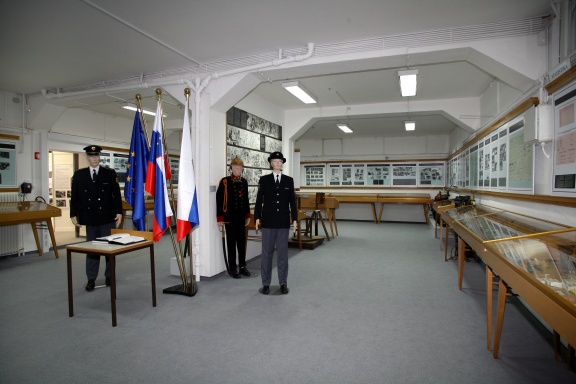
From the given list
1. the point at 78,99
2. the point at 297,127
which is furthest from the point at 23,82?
the point at 297,127

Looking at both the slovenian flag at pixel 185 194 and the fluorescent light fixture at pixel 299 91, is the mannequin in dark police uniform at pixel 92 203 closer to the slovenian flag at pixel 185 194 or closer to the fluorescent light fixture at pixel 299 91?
the slovenian flag at pixel 185 194

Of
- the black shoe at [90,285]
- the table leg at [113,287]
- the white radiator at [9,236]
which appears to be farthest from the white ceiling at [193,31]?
the black shoe at [90,285]

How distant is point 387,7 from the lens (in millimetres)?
3301

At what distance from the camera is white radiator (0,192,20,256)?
6270 mm

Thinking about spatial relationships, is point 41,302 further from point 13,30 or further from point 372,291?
point 372,291

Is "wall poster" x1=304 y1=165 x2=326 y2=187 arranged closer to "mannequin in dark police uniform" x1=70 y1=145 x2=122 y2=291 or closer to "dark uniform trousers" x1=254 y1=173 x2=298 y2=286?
"dark uniform trousers" x1=254 y1=173 x2=298 y2=286

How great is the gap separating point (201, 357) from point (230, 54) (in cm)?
379

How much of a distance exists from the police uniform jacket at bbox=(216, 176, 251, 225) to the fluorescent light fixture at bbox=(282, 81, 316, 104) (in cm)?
191

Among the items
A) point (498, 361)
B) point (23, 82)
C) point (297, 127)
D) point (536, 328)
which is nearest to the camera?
point (498, 361)

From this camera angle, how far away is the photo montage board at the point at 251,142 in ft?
18.2

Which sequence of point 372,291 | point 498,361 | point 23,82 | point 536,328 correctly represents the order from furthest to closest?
point 23,82
point 372,291
point 536,328
point 498,361

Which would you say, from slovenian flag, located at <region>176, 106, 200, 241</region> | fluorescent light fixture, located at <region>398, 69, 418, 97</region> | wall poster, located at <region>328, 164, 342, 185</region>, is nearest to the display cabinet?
fluorescent light fixture, located at <region>398, 69, 418, 97</region>

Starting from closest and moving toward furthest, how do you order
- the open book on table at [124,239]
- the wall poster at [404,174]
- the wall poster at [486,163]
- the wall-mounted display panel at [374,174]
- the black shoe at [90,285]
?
the open book on table at [124,239] → the black shoe at [90,285] → the wall poster at [486,163] → the wall-mounted display panel at [374,174] → the wall poster at [404,174]

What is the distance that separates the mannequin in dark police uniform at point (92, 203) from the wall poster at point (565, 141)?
511cm
